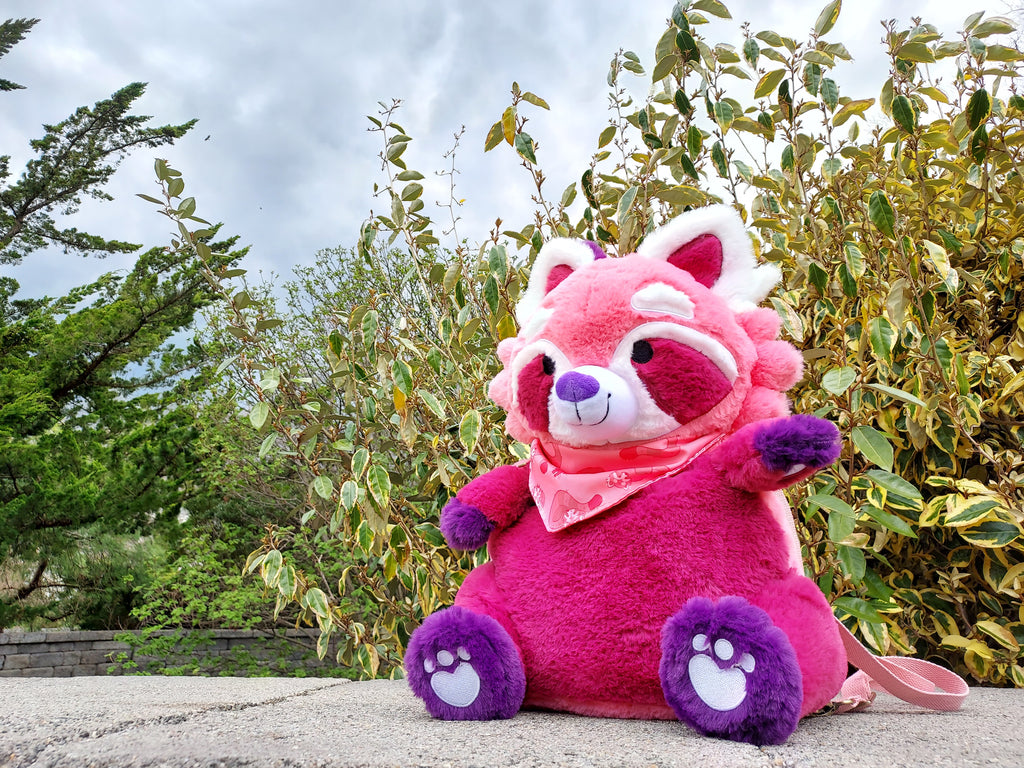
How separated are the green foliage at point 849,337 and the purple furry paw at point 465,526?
0.42 m

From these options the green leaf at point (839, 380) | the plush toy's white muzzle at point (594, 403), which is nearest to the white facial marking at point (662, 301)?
the plush toy's white muzzle at point (594, 403)

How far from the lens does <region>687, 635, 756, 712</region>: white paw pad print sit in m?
0.90

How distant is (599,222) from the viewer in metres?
2.06

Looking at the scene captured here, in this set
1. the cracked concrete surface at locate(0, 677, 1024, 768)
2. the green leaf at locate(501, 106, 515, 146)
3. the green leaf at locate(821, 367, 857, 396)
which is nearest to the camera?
the cracked concrete surface at locate(0, 677, 1024, 768)

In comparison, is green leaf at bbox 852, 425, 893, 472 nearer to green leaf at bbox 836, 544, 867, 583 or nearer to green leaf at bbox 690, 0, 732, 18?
green leaf at bbox 836, 544, 867, 583

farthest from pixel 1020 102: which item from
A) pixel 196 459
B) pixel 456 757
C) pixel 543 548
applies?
pixel 196 459

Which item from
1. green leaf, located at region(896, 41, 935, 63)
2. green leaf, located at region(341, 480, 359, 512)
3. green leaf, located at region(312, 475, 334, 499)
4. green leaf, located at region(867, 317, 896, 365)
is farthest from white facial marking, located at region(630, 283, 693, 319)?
green leaf, located at region(312, 475, 334, 499)

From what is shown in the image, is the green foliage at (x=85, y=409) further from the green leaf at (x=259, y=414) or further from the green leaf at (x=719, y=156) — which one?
the green leaf at (x=719, y=156)

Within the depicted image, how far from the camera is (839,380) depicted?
4.52 feet

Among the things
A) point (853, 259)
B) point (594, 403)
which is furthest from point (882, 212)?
point (594, 403)

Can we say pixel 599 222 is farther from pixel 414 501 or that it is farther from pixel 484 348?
pixel 414 501

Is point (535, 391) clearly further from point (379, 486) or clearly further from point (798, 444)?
point (379, 486)

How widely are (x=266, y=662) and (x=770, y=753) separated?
6027 millimetres

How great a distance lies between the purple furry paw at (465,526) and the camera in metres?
1.27
